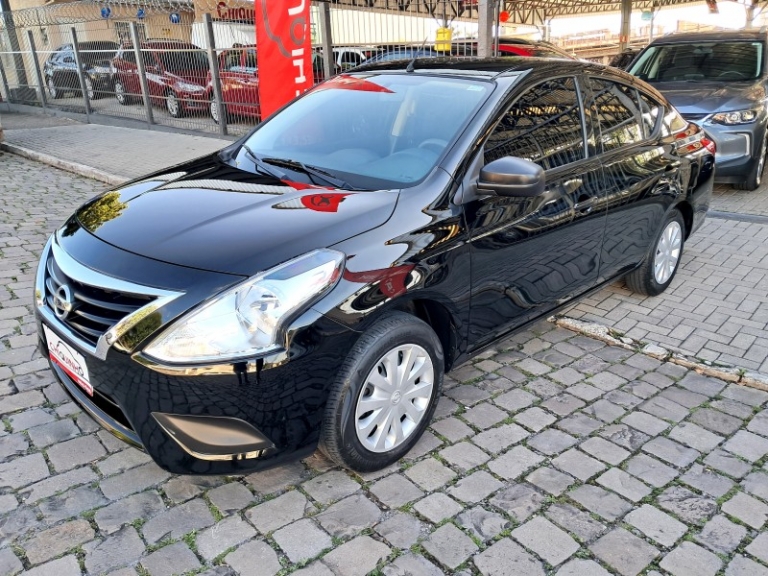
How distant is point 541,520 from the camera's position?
2580mm

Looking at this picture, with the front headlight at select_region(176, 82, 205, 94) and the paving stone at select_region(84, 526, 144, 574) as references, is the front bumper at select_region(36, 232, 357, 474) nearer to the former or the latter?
the paving stone at select_region(84, 526, 144, 574)

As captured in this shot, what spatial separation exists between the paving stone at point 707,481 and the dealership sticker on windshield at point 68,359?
8.29 feet

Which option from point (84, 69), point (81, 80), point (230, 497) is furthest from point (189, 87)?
point (230, 497)

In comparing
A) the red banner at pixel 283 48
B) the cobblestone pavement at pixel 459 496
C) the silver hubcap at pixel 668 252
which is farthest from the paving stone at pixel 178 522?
the red banner at pixel 283 48

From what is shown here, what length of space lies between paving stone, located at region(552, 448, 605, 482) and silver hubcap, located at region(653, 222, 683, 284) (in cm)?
211

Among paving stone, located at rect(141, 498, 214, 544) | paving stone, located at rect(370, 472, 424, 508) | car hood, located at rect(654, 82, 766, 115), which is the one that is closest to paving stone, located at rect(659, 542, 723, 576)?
paving stone, located at rect(370, 472, 424, 508)

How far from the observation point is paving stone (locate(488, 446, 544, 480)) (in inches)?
113

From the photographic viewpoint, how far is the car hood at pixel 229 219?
2455 millimetres

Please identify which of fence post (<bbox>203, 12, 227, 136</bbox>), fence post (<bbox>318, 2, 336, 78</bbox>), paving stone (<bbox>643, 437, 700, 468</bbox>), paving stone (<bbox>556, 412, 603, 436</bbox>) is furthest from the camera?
fence post (<bbox>203, 12, 227, 136</bbox>)

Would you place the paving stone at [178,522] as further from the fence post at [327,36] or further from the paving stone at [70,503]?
the fence post at [327,36]

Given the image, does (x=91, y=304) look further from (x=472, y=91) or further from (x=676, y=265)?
(x=676, y=265)

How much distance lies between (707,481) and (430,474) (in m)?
1.20

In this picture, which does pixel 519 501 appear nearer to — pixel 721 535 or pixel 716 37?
pixel 721 535

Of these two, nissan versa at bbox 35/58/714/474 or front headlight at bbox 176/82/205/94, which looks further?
front headlight at bbox 176/82/205/94
